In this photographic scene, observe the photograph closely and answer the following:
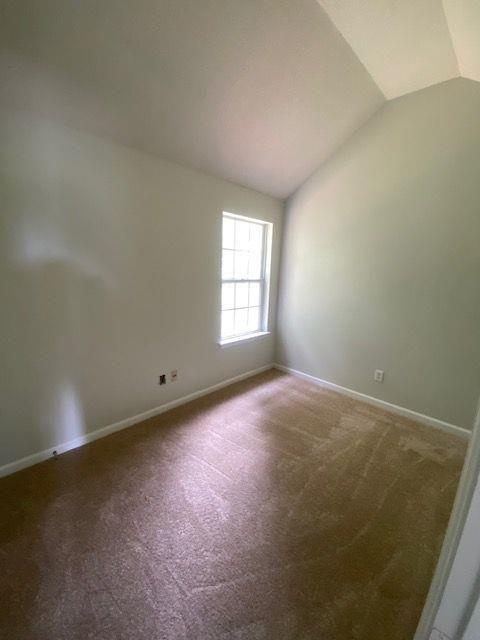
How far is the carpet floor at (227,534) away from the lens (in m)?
1.07

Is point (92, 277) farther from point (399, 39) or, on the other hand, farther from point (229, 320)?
point (399, 39)

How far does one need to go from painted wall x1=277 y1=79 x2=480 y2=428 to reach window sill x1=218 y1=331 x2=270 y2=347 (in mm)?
600

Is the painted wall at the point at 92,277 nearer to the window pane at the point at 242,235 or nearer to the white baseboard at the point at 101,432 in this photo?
the white baseboard at the point at 101,432

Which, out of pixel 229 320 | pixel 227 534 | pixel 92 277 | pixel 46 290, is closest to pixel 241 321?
pixel 229 320

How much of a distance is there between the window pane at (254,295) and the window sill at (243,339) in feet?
1.16

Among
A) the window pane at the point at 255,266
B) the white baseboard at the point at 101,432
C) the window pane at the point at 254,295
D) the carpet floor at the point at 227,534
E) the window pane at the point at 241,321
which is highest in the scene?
the window pane at the point at 255,266

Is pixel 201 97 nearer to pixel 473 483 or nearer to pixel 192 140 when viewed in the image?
pixel 192 140

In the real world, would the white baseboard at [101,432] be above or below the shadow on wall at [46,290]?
below

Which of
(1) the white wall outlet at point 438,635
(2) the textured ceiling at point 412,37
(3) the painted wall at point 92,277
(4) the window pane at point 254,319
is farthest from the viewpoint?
(4) the window pane at point 254,319

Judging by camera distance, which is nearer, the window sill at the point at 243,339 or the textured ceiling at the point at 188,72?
the textured ceiling at the point at 188,72

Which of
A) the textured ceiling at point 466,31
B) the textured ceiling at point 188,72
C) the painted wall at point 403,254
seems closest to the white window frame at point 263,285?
the painted wall at point 403,254

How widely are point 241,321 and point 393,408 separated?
1.78 meters

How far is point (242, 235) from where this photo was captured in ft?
10.1

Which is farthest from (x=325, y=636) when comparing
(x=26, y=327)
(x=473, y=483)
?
(x=26, y=327)
